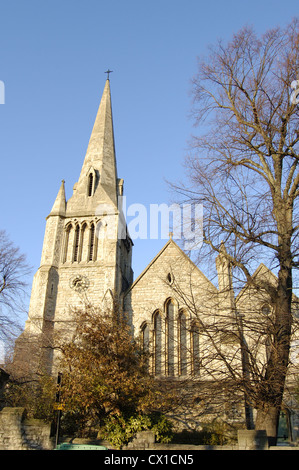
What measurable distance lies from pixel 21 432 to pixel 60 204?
1787cm

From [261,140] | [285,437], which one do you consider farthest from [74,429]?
[261,140]

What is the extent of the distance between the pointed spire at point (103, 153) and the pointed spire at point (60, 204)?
189cm

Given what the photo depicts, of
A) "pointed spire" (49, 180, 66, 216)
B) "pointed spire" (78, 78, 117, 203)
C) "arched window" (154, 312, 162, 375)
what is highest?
"pointed spire" (78, 78, 117, 203)

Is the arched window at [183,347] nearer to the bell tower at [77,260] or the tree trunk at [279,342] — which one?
the tree trunk at [279,342]

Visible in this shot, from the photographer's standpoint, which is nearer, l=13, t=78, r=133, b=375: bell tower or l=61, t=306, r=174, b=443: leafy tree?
l=61, t=306, r=174, b=443: leafy tree

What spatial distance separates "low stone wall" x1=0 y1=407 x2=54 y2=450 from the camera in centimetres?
1095

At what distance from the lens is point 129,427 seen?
12.9 metres

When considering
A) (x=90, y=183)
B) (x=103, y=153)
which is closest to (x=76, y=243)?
(x=90, y=183)

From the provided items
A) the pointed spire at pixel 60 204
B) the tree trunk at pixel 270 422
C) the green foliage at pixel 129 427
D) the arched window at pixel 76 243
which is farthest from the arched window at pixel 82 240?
the tree trunk at pixel 270 422

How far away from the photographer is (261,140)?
1191 centimetres

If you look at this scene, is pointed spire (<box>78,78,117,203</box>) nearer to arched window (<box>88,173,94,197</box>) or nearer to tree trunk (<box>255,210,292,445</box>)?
arched window (<box>88,173,94,197</box>)

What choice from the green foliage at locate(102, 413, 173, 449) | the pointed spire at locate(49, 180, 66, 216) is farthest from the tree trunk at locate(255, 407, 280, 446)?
the pointed spire at locate(49, 180, 66, 216)

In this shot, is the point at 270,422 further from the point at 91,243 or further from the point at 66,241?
the point at 66,241
